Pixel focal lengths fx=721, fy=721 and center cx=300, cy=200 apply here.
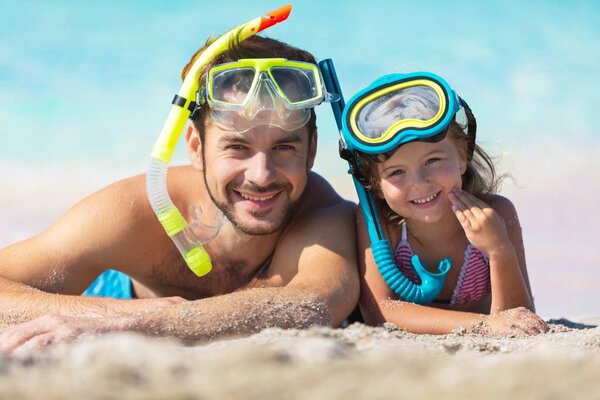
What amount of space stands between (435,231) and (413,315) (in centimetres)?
57

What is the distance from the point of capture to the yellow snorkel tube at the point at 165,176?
351 centimetres

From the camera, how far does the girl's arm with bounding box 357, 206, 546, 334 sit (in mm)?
3301

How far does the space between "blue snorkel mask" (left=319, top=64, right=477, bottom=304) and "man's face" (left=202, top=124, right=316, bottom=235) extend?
308 mm

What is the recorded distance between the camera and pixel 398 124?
354 centimetres

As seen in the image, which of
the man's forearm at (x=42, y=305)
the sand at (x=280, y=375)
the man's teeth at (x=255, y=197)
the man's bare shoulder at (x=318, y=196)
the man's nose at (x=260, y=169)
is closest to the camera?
the sand at (x=280, y=375)

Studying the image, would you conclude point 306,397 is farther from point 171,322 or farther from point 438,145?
point 438,145

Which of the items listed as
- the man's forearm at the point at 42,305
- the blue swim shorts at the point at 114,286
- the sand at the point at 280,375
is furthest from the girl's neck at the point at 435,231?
the sand at the point at 280,375

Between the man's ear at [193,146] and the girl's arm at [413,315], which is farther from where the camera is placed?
the man's ear at [193,146]

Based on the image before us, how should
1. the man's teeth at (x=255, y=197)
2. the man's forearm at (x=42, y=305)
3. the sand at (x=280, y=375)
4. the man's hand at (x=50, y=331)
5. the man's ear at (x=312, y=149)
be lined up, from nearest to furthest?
the sand at (x=280, y=375) → the man's hand at (x=50, y=331) → the man's forearm at (x=42, y=305) → the man's teeth at (x=255, y=197) → the man's ear at (x=312, y=149)

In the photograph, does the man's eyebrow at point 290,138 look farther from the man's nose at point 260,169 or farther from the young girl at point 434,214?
the young girl at point 434,214

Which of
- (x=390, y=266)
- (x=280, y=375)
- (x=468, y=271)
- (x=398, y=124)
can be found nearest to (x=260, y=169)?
(x=398, y=124)

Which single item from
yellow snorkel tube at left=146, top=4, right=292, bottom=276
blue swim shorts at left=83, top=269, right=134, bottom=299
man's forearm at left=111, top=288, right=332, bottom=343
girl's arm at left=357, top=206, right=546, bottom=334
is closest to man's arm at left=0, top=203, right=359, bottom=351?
man's forearm at left=111, top=288, right=332, bottom=343

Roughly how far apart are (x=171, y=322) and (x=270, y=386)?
4.56ft

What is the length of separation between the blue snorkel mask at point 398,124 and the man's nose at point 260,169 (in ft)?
1.41
